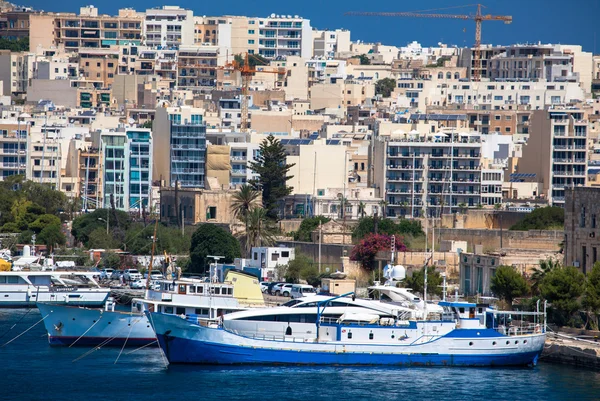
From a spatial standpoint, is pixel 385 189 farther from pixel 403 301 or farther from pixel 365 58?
pixel 365 58

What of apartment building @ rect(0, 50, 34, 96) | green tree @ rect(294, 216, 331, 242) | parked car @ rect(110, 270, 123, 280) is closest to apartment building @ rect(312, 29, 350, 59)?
apartment building @ rect(0, 50, 34, 96)

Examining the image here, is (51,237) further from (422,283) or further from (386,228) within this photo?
(422,283)

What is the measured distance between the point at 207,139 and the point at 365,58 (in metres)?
73.5

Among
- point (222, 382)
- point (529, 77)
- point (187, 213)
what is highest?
point (529, 77)

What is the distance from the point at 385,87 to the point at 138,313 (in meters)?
99.1

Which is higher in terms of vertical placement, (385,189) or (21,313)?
(385,189)

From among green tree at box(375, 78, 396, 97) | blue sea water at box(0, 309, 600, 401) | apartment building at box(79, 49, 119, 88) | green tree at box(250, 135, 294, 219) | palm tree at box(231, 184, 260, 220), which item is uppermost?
apartment building at box(79, 49, 119, 88)

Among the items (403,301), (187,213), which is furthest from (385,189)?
(403,301)

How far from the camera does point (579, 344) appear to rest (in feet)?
171

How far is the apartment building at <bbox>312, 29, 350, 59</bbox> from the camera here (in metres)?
190

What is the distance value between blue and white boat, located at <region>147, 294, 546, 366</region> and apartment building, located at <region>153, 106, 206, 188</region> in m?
51.4

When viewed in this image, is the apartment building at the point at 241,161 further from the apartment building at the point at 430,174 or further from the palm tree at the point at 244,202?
the palm tree at the point at 244,202

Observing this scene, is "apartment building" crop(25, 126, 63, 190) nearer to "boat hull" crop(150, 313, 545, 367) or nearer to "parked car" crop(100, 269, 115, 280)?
"parked car" crop(100, 269, 115, 280)

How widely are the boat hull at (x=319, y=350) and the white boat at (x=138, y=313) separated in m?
4.06
